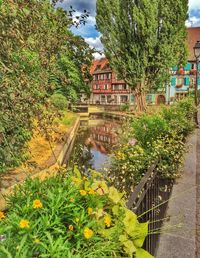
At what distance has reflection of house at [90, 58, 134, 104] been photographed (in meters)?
62.5

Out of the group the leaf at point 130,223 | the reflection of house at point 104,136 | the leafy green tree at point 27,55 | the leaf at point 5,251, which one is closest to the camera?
the leaf at point 5,251

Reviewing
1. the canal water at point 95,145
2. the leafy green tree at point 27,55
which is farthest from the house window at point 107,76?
the leafy green tree at point 27,55

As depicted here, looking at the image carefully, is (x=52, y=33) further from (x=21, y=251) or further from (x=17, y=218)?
(x=21, y=251)

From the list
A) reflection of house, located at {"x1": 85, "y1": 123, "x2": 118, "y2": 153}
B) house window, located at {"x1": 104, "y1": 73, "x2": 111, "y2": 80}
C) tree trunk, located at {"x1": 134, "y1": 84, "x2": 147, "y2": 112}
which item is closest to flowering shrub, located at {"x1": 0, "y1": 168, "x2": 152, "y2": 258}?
reflection of house, located at {"x1": 85, "y1": 123, "x2": 118, "y2": 153}

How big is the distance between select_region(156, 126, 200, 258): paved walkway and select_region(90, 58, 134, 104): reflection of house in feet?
178

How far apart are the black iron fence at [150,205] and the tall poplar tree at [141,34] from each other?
A: 25.2 m

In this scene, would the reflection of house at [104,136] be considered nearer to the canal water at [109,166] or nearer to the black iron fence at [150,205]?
the canal water at [109,166]

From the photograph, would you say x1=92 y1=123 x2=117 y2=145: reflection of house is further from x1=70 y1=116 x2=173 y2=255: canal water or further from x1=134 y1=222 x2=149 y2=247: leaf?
x1=134 y1=222 x2=149 y2=247: leaf

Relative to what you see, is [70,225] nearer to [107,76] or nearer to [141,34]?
[141,34]

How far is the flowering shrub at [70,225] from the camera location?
5.25 feet

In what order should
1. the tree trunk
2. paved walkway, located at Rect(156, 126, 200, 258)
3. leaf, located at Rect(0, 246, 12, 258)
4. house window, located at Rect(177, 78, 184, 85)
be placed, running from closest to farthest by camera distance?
leaf, located at Rect(0, 246, 12, 258) < paved walkway, located at Rect(156, 126, 200, 258) < the tree trunk < house window, located at Rect(177, 78, 184, 85)

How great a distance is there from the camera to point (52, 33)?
3.10 meters

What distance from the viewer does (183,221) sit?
421 cm

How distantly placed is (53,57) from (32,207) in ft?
6.25
